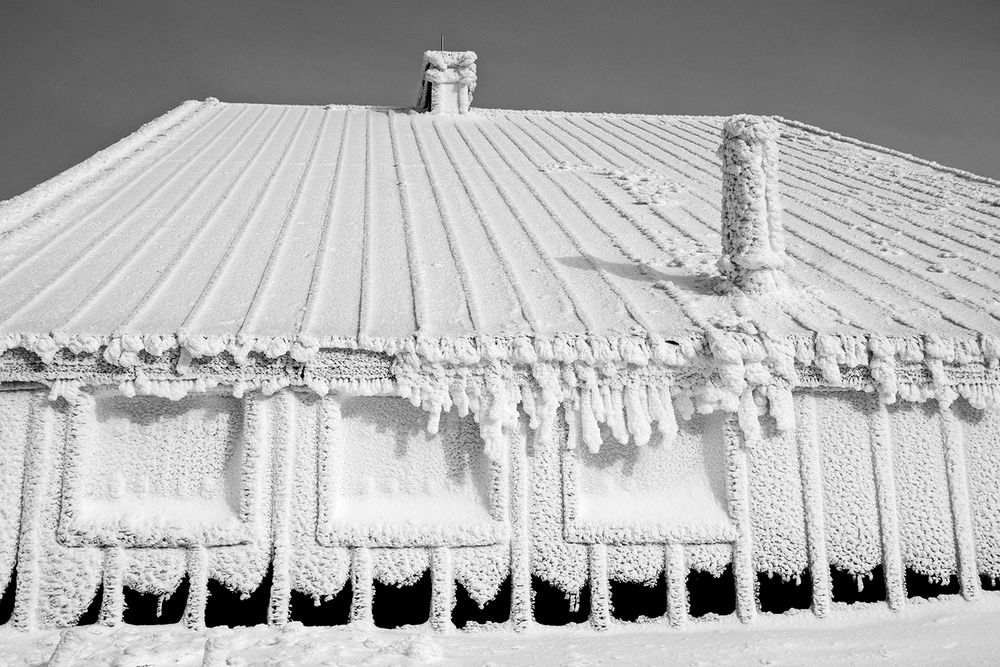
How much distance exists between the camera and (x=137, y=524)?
91.7 inches

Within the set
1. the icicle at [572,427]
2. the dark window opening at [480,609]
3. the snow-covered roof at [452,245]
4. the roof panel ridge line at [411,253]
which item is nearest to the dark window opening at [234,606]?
the dark window opening at [480,609]

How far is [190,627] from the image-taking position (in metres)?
2.29

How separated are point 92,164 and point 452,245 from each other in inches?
103

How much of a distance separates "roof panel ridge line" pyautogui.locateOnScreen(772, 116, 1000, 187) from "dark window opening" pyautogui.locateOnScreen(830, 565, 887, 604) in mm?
3593

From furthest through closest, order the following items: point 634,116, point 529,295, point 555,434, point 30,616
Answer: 1. point 634,116
2. point 529,295
3. point 555,434
4. point 30,616

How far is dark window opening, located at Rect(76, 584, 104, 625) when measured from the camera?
2.33 m

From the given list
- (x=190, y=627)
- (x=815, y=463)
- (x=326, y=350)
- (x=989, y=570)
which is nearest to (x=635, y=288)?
(x=815, y=463)

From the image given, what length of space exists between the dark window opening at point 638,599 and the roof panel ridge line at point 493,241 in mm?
989

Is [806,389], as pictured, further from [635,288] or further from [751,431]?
[635,288]

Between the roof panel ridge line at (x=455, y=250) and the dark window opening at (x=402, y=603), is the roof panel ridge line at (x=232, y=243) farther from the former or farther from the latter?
the dark window opening at (x=402, y=603)

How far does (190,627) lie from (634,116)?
6.55 metres

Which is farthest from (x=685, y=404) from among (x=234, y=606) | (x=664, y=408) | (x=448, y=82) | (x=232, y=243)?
(x=448, y=82)

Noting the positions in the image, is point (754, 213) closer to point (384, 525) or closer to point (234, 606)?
point (384, 525)

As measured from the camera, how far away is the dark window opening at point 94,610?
2.33 meters
